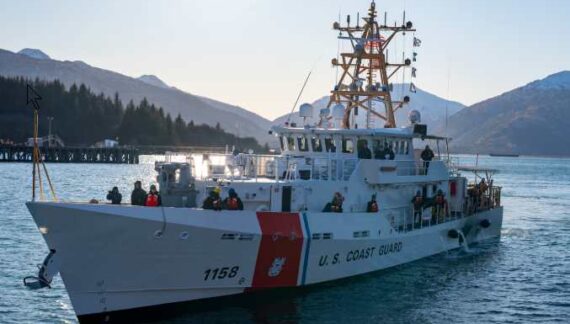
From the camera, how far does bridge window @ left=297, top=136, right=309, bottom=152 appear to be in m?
26.7

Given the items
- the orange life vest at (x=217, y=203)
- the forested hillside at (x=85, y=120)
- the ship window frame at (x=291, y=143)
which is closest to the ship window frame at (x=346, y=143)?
the ship window frame at (x=291, y=143)

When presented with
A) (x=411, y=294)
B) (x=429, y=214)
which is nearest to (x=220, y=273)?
(x=411, y=294)

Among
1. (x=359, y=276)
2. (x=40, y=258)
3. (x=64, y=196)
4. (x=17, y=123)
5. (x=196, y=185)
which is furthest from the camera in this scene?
(x=17, y=123)

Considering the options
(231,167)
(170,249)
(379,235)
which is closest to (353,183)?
(379,235)

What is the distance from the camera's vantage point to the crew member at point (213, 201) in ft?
67.6

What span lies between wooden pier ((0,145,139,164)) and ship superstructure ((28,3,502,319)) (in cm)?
9599

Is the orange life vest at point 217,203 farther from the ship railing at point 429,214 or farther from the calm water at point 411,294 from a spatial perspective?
the ship railing at point 429,214

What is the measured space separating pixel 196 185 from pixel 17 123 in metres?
140

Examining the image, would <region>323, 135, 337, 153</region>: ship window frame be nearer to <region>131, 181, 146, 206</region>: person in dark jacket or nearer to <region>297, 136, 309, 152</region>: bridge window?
<region>297, 136, 309, 152</region>: bridge window

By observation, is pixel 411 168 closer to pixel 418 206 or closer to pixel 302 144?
pixel 418 206

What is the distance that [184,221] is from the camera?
1945 centimetres

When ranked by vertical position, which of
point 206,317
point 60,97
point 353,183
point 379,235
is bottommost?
point 206,317

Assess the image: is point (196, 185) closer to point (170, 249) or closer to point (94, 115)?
point (170, 249)

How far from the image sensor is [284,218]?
21.4 m
